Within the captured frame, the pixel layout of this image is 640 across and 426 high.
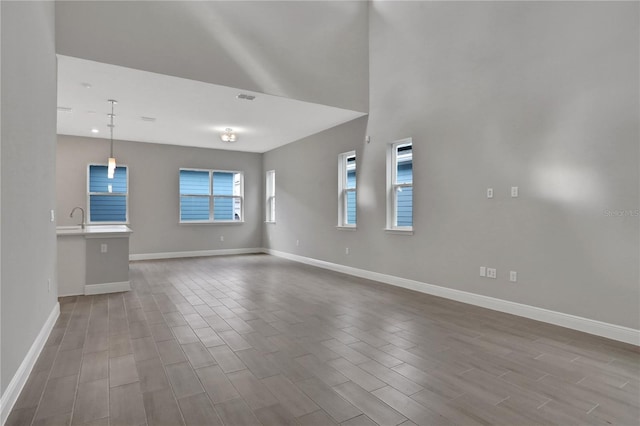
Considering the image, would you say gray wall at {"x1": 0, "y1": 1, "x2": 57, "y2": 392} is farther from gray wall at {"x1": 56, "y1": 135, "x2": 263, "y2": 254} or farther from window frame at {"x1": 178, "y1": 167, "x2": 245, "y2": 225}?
window frame at {"x1": 178, "y1": 167, "x2": 245, "y2": 225}

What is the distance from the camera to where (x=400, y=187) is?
5.40 meters

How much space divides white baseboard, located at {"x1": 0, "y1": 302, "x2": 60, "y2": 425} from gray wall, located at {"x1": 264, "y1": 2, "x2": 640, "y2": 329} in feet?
13.5

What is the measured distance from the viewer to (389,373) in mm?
2434

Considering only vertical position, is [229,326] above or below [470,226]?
below

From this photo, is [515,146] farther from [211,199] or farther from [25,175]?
[211,199]

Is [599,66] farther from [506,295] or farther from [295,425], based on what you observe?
[295,425]

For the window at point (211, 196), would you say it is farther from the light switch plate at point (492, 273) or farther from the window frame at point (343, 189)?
the light switch plate at point (492, 273)

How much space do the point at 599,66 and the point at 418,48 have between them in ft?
7.51

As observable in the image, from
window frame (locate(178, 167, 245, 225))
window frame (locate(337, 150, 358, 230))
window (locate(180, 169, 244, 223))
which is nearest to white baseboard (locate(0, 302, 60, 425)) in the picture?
window frame (locate(337, 150, 358, 230))

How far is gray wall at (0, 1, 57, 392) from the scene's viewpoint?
1.99 metres

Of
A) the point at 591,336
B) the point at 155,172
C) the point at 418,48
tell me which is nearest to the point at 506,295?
the point at 591,336

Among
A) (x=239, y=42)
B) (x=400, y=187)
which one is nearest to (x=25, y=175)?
(x=239, y=42)

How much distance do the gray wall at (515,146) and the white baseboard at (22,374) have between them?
4.10m

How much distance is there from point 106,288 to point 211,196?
14.7 feet
